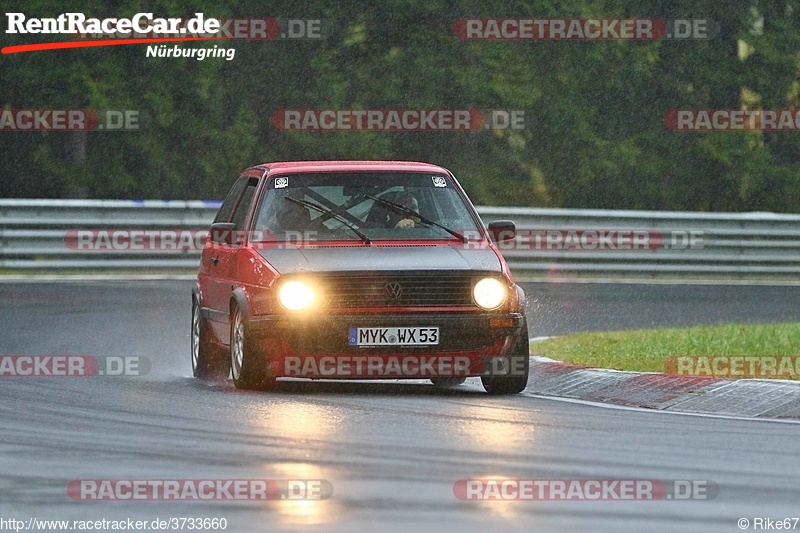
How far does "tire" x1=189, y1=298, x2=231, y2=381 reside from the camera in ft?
49.0

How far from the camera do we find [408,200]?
1420cm

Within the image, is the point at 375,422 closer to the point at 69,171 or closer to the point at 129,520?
the point at 129,520

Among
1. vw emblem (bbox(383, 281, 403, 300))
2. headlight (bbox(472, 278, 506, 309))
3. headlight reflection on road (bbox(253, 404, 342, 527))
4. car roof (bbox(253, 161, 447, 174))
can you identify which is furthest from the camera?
car roof (bbox(253, 161, 447, 174))

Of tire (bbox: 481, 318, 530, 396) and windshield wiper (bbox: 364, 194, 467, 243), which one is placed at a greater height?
windshield wiper (bbox: 364, 194, 467, 243)

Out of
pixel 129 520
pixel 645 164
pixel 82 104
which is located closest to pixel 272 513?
pixel 129 520

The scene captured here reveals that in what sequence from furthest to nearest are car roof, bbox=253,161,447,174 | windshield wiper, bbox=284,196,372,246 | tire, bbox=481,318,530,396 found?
1. car roof, bbox=253,161,447,174
2. windshield wiper, bbox=284,196,372,246
3. tire, bbox=481,318,530,396

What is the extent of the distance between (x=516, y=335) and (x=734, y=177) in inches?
821

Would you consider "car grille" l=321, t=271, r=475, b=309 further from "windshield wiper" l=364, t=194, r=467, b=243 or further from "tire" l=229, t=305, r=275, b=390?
"windshield wiper" l=364, t=194, r=467, b=243

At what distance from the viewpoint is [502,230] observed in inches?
562

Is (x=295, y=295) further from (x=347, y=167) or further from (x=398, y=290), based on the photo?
(x=347, y=167)

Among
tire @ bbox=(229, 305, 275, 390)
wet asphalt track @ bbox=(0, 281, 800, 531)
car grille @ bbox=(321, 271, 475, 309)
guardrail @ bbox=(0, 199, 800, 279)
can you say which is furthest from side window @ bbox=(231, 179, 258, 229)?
guardrail @ bbox=(0, 199, 800, 279)

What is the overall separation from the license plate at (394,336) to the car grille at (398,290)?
167 millimetres

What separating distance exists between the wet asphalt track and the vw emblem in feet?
2.24

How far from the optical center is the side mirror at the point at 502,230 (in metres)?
14.1
